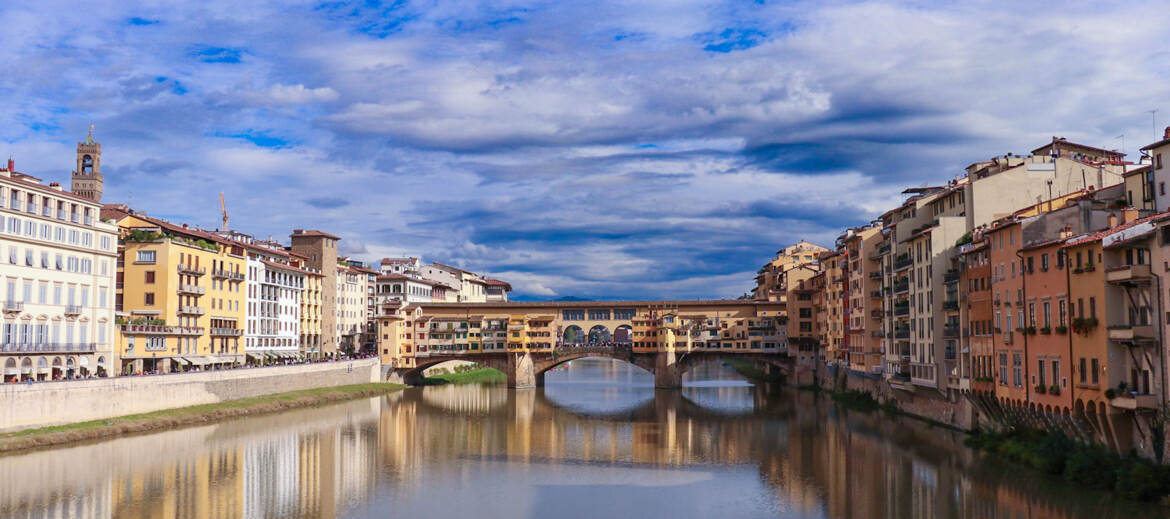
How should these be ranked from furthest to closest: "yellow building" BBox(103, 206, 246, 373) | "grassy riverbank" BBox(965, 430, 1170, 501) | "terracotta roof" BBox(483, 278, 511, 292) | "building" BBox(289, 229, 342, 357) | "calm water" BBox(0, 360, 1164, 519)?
"terracotta roof" BBox(483, 278, 511, 292) → "building" BBox(289, 229, 342, 357) → "yellow building" BBox(103, 206, 246, 373) → "calm water" BBox(0, 360, 1164, 519) → "grassy riverbank" BBox(965, 430, 1170, 501)

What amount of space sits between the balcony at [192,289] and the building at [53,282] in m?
8.99

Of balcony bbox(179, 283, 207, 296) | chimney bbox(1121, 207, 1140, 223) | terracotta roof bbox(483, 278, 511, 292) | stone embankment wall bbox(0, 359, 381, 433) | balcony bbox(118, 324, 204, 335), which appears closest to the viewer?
chimney bbox(1121, 207, 1140, 223)

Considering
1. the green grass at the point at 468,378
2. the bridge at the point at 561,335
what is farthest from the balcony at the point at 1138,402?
the green grass at the point at 468,378

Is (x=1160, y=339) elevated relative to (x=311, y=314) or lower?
lower

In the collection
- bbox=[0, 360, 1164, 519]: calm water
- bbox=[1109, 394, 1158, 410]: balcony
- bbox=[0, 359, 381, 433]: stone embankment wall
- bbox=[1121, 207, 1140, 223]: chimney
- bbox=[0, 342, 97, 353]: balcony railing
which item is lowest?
bbox=[0, 360, 1164, 519]: calm water

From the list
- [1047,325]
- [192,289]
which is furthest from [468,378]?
[1047,325]

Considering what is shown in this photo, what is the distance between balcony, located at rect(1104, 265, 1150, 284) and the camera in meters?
30.0

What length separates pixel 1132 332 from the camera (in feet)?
100.0

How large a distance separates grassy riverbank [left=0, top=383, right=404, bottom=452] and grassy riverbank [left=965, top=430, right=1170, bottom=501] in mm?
39545

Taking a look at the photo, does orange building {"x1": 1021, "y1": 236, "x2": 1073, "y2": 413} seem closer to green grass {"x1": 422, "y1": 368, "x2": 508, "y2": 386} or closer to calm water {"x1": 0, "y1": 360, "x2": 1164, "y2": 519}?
calm water {"x1": 0, "y1": 360, "x2": 1164, "y2": 519}

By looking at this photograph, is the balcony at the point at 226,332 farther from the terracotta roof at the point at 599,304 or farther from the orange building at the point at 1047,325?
the orange building at the point at 1047,325

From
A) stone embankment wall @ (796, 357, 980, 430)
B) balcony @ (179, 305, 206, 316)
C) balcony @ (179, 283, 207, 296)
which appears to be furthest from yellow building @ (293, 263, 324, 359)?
stone embankment wall @ (796, 357, 980, 430)

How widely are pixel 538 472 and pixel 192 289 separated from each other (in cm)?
3700

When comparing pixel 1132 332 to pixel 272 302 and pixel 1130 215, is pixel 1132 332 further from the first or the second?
pixel 272 302
